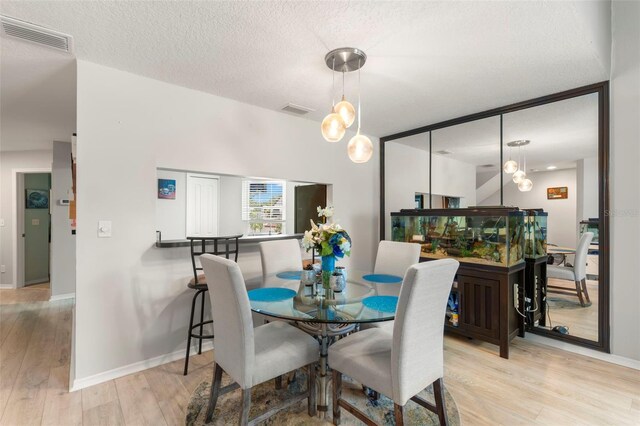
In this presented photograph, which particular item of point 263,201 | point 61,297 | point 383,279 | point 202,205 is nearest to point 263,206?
point 263,201

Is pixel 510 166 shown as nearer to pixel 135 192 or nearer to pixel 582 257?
pixel 582 257

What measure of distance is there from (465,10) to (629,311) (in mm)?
2653

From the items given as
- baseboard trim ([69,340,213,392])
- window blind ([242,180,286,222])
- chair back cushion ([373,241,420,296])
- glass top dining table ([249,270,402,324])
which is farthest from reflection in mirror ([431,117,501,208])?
baseboard trim ([69,340,213,392])

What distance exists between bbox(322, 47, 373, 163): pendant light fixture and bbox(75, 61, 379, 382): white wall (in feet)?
4.09

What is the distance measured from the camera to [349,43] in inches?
78.6

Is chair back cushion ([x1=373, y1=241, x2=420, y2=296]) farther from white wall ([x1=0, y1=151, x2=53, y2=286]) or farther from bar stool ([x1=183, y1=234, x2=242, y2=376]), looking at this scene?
white wall ([x1=0, y1=151, x2=53, y2=286])

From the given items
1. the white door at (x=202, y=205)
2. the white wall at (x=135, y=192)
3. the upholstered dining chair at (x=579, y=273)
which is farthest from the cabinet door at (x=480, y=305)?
the white door at (x=202, y=205)

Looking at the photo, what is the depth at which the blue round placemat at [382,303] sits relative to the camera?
5.67 feet

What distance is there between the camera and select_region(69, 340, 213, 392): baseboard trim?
7.27 ft

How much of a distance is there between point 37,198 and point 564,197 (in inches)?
308

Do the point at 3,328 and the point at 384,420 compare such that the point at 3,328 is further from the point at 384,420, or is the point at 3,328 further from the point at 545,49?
the point at 545,49

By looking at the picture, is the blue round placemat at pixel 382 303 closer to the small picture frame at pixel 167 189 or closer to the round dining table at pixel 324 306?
the round dining table at pixel 324 306

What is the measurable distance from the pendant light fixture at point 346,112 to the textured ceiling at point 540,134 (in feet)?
6.26

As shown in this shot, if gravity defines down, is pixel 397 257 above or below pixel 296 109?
below
